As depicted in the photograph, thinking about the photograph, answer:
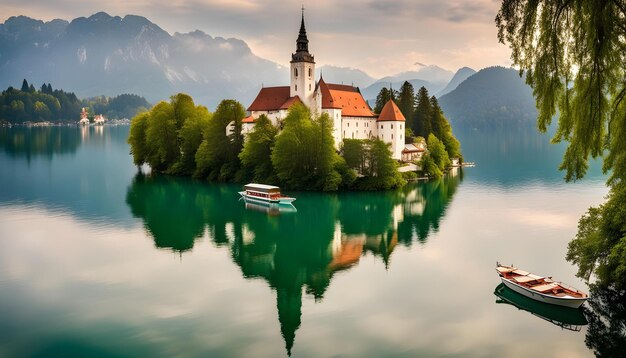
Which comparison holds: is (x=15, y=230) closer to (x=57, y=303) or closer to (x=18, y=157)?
(x=57, y=303)

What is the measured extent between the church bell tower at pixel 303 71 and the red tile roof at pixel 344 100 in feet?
6.99

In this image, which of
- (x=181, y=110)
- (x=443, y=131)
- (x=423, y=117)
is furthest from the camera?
(x=443, y=131)

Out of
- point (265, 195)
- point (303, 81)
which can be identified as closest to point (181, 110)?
point (303, 81)

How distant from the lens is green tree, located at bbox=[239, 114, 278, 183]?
60.6 m

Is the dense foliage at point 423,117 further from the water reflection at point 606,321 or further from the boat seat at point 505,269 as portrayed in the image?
the water reflection at point 606,321

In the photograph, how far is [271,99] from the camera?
235 feet

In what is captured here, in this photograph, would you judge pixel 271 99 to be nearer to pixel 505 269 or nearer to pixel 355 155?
pixel 355 155

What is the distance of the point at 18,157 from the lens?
291ft

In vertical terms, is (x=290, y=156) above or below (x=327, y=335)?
above

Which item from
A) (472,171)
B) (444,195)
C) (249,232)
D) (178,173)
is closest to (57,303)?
(249,232)

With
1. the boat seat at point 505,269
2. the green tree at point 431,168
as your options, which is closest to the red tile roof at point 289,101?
the green tree at point 431,168

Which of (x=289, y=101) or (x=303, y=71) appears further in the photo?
(x=289, y=101)

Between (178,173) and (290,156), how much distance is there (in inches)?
765

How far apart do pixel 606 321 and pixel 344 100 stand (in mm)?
51340
